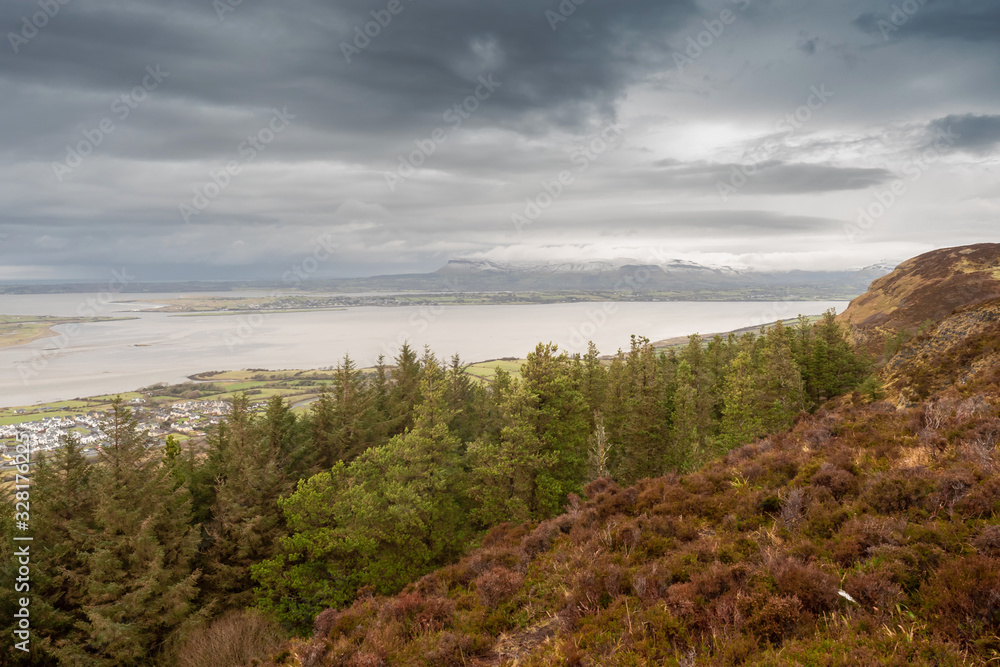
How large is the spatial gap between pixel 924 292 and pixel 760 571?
9783cm

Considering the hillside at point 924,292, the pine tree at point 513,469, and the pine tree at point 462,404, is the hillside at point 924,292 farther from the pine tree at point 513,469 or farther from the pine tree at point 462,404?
the pine tree at point 513,469

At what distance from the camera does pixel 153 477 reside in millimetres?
24266

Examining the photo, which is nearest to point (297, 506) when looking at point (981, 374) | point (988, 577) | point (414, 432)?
point (414, 432)

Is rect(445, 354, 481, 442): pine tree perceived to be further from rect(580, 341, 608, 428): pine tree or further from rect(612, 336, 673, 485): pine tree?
rect(612, 336, 673, 485): pine tree

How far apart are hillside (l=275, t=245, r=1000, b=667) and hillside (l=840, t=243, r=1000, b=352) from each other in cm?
6289

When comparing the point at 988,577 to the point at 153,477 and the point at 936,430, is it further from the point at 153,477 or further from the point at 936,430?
the point at 153,477

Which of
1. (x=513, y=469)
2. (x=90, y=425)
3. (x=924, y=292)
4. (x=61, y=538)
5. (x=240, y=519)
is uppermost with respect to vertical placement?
(x=924, y=292)

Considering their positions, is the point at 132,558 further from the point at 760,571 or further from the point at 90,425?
the point at 90,425

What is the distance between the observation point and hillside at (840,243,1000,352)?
68.1 m

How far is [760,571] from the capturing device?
8211mm

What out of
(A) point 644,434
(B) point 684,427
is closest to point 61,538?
(A) point 644,434

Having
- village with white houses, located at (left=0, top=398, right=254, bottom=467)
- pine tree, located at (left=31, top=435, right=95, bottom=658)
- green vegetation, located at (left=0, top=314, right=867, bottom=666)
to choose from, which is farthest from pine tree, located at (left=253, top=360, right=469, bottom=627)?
village with white houses, located at (left=0, top=398, right=254, bottom=467)

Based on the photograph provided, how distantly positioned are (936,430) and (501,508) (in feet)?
62.8

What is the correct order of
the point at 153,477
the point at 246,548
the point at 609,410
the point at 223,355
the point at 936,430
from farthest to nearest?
the point at 223,355, the point at 609,410, the point at 246,548, the point at 153,477, the point at 936,430
